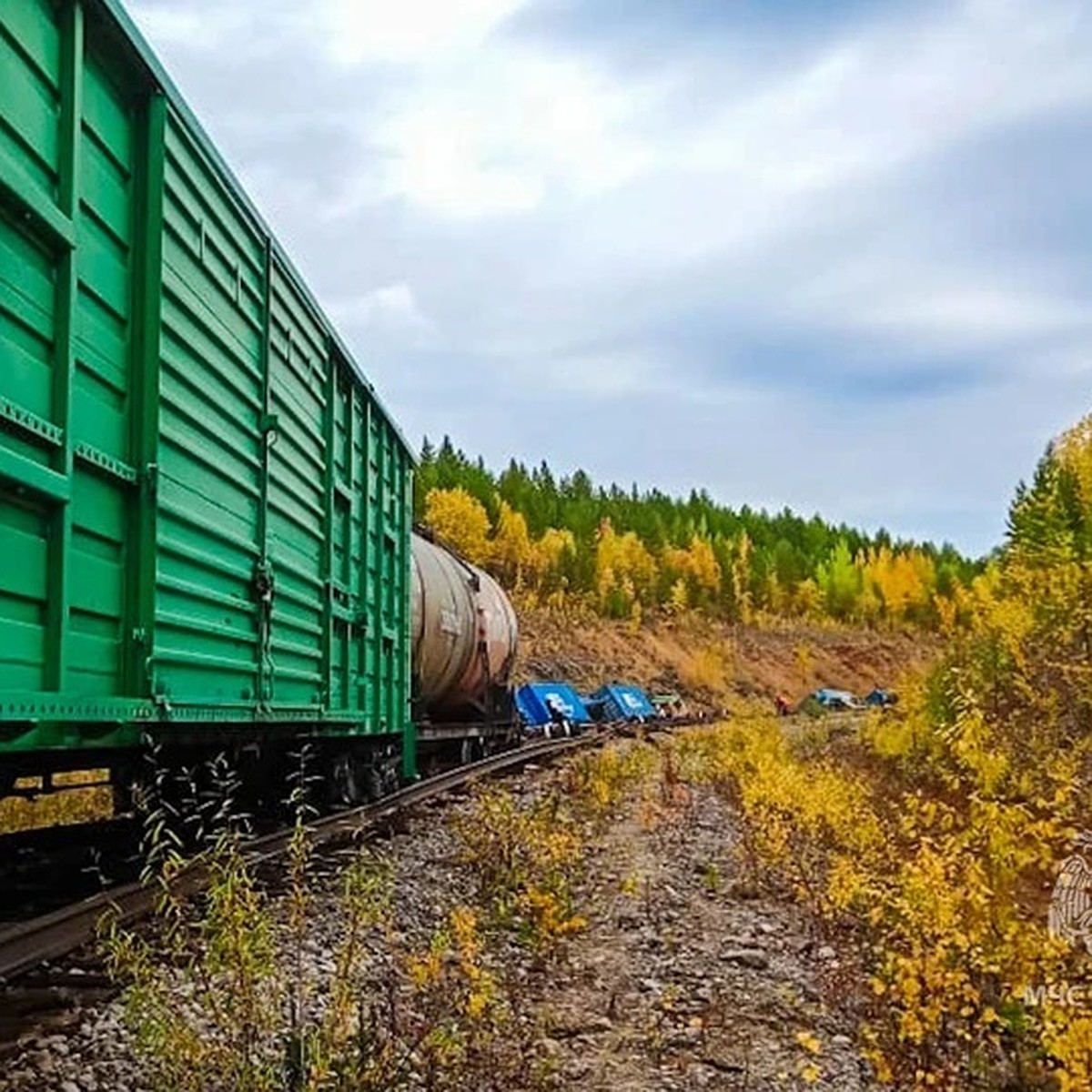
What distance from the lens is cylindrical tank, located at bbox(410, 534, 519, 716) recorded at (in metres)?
16.2

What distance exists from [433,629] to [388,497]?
4136 mm

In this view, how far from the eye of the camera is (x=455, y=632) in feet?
57.9

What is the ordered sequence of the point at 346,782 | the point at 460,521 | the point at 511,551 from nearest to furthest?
the point at 346,782
the point at 460,521
the point at 511,551

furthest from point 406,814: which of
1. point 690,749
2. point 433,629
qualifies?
point 690,749

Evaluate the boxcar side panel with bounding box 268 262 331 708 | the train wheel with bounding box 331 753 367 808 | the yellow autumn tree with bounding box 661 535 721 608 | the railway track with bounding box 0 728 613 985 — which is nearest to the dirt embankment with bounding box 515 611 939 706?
the yellow autumn tree with bounding box 661 535 721 608

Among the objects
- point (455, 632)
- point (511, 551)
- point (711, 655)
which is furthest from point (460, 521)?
point (455, 632)

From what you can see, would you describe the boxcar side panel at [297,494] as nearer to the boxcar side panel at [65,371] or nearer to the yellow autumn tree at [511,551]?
the boxcar side panel at [65,371]

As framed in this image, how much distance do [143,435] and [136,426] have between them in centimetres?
5

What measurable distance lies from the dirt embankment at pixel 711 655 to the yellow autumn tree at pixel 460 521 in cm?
517

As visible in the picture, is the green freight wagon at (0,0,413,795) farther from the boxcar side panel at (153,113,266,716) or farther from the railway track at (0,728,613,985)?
the railway track at (0,728,613,985)

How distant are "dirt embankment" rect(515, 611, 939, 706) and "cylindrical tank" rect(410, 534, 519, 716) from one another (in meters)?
38.7

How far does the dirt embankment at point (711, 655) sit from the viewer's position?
7181cm

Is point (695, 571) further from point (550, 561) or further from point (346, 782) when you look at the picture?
point (346, 782)

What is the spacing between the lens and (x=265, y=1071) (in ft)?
13.3
